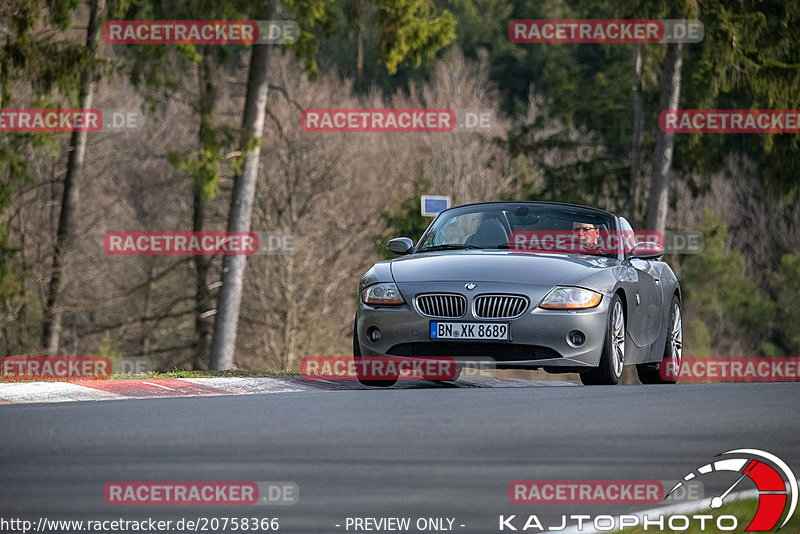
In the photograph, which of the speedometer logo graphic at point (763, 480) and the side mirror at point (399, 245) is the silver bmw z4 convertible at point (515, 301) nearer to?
the side mirror at point (399, 245)

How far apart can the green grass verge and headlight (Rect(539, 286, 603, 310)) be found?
4.70 meters

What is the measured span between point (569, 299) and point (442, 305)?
0.97 meters

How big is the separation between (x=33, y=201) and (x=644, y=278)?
27.9m

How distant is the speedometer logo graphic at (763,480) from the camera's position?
559cm

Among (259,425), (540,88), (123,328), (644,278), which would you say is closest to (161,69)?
(123,328)

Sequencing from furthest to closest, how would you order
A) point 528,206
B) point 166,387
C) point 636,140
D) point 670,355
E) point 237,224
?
point 636,140
point 237,224
point 670,355
point 528,206
point 166,387

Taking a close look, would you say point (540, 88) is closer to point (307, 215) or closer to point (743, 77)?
point (307, 215)

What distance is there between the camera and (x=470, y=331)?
34.6 feet

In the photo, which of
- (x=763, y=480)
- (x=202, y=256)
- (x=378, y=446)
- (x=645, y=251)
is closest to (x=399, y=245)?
(x=645, y=251)

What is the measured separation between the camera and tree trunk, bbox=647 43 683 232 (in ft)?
96.3

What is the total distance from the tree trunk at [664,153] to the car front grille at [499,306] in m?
19.1

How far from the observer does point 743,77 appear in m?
27.9

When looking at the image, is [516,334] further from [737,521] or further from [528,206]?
[737,521]

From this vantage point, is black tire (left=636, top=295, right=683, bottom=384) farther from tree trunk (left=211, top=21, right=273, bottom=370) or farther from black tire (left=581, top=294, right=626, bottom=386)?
tree trunk (left=211, top=21, right=273, bottom=370)
